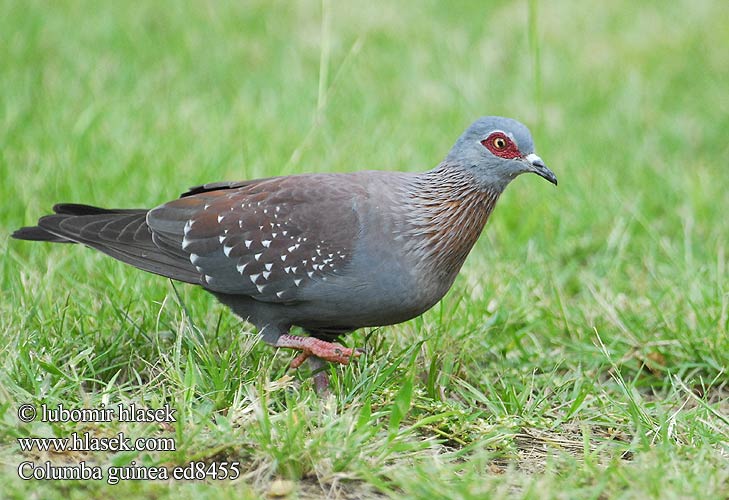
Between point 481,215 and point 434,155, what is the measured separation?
252 cm

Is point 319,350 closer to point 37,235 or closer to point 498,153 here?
point 498,153

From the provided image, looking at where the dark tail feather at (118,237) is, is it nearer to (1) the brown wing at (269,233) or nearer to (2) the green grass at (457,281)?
(1) the brown wing at (269,233)

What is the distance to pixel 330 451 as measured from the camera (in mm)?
3303

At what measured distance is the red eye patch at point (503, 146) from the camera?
416 cm

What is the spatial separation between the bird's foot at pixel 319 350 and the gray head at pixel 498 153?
96 cm

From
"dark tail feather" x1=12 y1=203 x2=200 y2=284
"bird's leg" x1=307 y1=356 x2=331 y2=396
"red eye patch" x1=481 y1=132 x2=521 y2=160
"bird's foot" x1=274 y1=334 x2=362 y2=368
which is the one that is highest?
"red eye patch" x1=481 y1=132 x2=521 y2=160

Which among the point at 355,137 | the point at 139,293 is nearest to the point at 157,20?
the point at 355,137

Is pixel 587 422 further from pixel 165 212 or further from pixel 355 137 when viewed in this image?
pixel 355 137

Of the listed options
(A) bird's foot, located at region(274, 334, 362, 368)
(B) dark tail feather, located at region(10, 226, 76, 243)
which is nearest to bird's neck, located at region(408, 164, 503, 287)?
(A) bird's foot, located at region(274, 334, 362, 368)

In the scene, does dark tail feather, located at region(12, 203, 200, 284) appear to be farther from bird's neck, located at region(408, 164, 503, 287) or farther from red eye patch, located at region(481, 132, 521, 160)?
red eye patch, located at region(481, 132, 521, 160)

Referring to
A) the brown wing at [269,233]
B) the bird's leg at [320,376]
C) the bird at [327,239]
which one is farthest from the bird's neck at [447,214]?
the bird's leg at [320,376]

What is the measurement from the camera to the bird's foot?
3.93m

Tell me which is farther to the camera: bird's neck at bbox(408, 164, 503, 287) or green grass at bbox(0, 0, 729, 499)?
bird's neck at bbox(408, 164, 503, 287)

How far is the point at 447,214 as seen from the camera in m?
4.16
